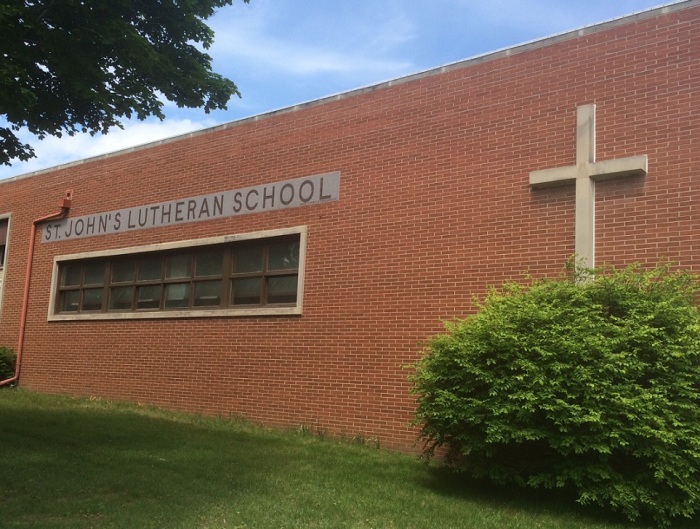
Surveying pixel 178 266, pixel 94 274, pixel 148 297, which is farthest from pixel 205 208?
pixel 94 274

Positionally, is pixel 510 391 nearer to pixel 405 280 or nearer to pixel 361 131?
pixel 405 280

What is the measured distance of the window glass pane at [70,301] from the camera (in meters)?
15.8

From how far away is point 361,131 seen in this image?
11.6 metres

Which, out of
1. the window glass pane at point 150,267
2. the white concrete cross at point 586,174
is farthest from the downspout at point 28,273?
the white concrete cross at point 586,174

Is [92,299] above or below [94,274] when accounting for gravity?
below

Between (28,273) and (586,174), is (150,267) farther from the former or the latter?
(586,174)

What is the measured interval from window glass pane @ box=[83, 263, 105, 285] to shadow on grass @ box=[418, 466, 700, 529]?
30.5 feet

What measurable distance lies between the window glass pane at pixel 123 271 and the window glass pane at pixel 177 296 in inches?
44.9

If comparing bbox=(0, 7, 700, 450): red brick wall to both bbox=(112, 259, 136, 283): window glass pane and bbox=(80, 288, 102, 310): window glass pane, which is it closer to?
bbox=(112, 259, 136, 283): window glass pane

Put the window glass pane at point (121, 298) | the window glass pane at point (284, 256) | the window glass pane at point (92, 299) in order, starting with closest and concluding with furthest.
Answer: the window glass pane at point (284, 256)
the window glass pane at point (121, 298)
the window glass pane at point (92, 299)

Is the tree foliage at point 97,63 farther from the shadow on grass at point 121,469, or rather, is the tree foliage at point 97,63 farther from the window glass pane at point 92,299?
the window glass pane at point 92,299

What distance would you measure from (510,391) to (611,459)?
1.16 meters

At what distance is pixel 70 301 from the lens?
16.0 metres

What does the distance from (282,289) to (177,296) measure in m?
2.65
